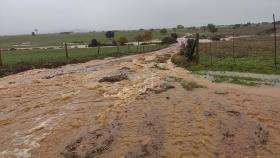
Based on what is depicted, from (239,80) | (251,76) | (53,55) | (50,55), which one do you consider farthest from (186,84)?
(50,55)

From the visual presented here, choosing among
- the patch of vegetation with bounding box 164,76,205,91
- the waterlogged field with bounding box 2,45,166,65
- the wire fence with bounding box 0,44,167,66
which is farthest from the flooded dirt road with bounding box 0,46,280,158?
the waterlogged field with bounding box 2,45,166,65

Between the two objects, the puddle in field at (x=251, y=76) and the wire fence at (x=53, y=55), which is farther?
the wire fence at (x=53, y=55)

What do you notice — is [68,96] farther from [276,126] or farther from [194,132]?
[276,126]

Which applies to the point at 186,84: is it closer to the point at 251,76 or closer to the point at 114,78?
the point at 114,78

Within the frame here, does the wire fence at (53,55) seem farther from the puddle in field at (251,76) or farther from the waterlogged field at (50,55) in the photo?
the puddle in field at (251,76)

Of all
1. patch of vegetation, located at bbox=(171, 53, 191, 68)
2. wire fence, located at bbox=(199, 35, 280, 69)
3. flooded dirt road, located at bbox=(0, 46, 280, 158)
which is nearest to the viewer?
flooded dirt road, located at bbox=(0, 46, 280, 158)

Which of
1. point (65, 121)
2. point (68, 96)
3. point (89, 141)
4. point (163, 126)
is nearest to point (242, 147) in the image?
point (163, 126)

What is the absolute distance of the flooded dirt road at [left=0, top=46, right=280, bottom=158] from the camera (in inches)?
391

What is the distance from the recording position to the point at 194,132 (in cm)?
1112

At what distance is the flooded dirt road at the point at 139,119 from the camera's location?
9922mm

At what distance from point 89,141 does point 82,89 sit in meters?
8.19

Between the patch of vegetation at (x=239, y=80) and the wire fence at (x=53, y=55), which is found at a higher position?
the wire fence at (x=53, y=55)

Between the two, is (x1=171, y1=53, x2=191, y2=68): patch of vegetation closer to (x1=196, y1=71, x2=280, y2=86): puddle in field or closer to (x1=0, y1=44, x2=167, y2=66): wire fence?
(x1=196, y1=71, x2=280, y2=86): puddle in field

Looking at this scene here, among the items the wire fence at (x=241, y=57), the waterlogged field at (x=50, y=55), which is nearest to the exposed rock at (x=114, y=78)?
the wire fence at (x=241, y=57)
